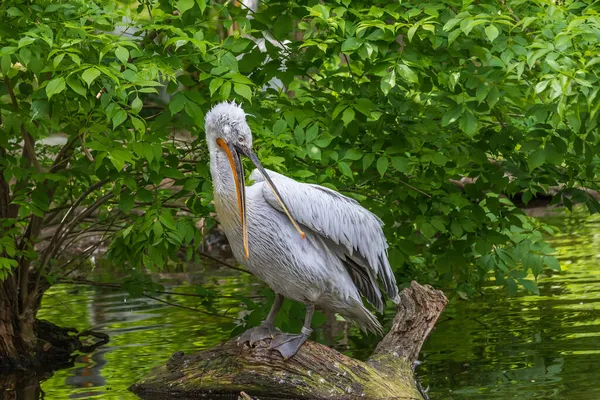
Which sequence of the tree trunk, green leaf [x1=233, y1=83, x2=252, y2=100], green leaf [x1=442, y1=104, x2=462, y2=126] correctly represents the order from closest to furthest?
green leaf [x1=233, y1=83, x2=252, y2=100] → green leaf [x1=442, y1=104, x2=462, y2=126] → the tree trunk

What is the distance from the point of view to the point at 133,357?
746cm

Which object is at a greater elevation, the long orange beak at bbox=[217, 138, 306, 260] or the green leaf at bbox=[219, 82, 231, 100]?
the green leaf at bbox=[219, 82, 231, 100]

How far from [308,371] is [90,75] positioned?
182 centimetres

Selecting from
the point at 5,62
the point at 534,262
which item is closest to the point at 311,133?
the point at 5,62

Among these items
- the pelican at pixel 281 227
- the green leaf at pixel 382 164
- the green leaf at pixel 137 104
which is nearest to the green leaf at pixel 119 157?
the green leaf at pixel 137 104

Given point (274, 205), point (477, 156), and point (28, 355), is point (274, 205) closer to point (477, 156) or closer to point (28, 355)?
point (477, 156)

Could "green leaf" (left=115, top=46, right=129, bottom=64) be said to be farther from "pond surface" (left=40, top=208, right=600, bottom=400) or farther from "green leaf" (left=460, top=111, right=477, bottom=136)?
"pond surface" (left=40, top=208, right=600, bottom=400)

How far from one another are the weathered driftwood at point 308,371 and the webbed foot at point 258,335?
38 mm

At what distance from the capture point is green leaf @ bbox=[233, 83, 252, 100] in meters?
5.20

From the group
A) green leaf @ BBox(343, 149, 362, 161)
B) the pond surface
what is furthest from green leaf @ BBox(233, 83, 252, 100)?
the pond surface

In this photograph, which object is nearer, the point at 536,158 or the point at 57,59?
the point at 57,59

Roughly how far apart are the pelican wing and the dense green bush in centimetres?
45

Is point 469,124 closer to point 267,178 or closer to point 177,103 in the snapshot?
point 267,178

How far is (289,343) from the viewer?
16.9ft
